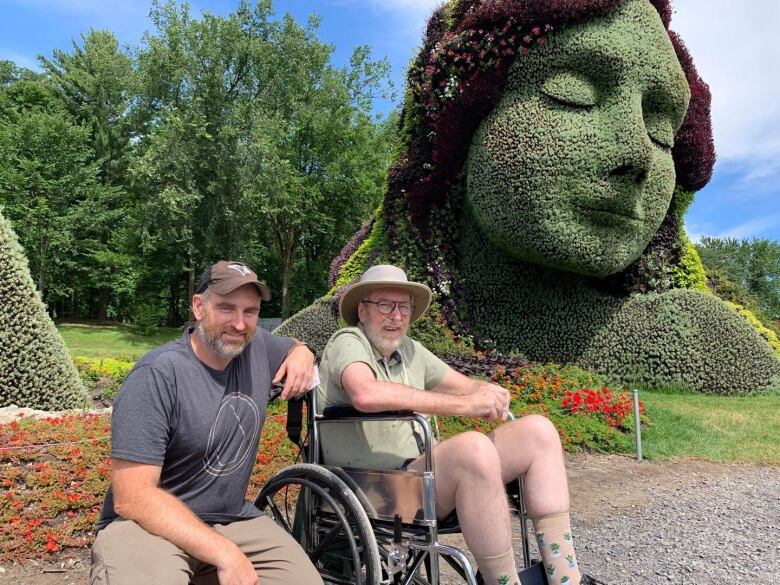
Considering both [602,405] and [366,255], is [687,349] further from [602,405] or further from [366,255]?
[366,255]

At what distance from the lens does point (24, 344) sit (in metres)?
5.47

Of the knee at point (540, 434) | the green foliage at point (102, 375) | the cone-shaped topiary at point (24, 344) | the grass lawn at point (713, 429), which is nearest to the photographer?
the knee at point (540, 434)

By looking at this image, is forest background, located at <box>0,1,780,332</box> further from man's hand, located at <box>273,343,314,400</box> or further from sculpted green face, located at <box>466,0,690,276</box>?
man's hand, located at <box>273,343,314,400</box>

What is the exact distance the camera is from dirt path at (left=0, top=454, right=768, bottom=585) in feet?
9.75

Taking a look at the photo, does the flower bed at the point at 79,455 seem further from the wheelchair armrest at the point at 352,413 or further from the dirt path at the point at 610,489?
the wheelchair armrest at the point at 352,413

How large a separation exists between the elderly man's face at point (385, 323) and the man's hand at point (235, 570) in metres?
1.01

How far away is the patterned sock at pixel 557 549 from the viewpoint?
86.0 inches

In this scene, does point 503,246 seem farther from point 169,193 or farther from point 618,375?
point 169,193

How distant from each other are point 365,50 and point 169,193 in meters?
11.3

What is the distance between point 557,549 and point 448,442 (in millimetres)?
526

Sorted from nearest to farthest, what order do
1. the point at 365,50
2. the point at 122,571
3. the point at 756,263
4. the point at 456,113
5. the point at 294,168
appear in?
1. the point at 122,571
2. the point at 456,113
3. the point at 294,168
4. the point at 365,50
5. the point at 756,263

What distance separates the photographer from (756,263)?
33156 mm


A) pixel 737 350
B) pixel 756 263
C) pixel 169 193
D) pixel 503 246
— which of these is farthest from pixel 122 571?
pixel 756 263

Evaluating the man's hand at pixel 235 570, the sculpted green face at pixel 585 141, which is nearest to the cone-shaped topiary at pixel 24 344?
the man's hand at pixel 235 570
